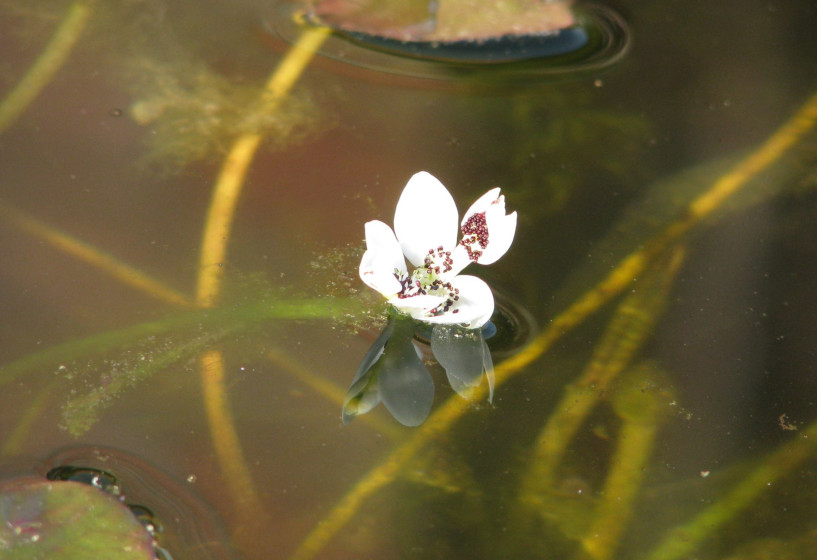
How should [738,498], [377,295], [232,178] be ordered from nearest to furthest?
[738,498]
[377,295]
[232,178]

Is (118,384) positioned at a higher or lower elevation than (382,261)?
lower

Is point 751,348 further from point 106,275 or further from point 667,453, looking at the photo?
point 106,275

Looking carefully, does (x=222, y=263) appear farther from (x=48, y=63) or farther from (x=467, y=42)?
(x=467, y=42)

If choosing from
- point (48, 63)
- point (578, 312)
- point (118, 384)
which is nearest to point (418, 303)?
point (578, 312)

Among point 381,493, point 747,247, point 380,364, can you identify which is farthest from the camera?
point 747,247

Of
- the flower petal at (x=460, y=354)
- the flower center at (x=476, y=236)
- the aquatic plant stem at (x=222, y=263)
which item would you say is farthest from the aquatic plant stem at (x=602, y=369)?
the aquatic plant stem at (x=222, y=263)

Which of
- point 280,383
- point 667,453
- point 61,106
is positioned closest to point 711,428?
point 667,453

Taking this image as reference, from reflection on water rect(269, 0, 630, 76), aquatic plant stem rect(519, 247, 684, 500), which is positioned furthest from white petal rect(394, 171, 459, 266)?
reflection on water rect(269, 0, 630, 76)
